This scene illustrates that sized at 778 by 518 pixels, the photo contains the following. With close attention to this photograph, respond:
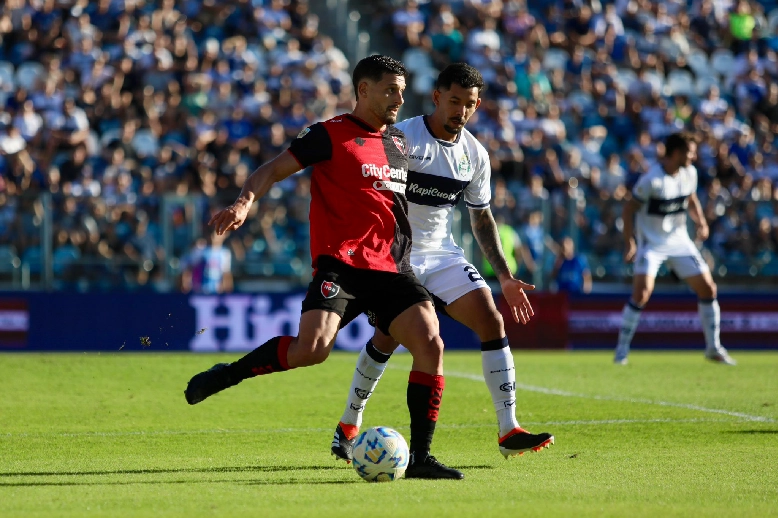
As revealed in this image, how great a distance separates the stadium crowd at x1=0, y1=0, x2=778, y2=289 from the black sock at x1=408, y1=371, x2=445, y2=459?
1200cm

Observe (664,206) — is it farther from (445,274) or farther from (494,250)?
(445,274)

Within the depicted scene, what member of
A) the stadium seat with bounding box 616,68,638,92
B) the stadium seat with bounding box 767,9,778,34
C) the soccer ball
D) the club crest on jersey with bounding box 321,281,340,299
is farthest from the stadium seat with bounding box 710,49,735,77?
the soccer ball

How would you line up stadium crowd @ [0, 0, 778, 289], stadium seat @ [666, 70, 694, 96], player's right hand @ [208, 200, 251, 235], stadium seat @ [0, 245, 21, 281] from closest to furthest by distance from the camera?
1. player's right hand @ [208, 200, 251, 235]
2. stadium seat @ [0, 245, 21, 281]
3. stadium crowd @ [0, 0, 778, 289]
4. stadium seat @ [666, 70, 694, 96]

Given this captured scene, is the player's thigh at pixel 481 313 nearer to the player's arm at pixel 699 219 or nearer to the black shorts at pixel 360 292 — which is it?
the black shorts at pixel 360 292

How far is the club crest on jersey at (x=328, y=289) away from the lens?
6797 millimetres

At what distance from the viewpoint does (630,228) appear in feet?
49.5

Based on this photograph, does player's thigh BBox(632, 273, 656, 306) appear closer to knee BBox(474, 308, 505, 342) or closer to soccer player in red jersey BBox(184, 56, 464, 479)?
knee BBox(474, 308, 505, 342)

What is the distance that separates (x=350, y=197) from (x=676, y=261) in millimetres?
9312

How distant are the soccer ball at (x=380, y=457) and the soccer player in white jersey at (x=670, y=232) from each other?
8.92 meters

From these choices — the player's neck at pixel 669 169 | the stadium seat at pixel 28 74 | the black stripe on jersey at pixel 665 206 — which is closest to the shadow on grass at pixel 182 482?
the player's neck at pixel 669 169

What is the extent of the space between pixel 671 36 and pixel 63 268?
1481 centimetres

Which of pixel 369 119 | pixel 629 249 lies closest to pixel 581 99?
pixel 629 249

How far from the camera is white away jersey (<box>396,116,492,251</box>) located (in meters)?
7.71

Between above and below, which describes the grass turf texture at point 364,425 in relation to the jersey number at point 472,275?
below
